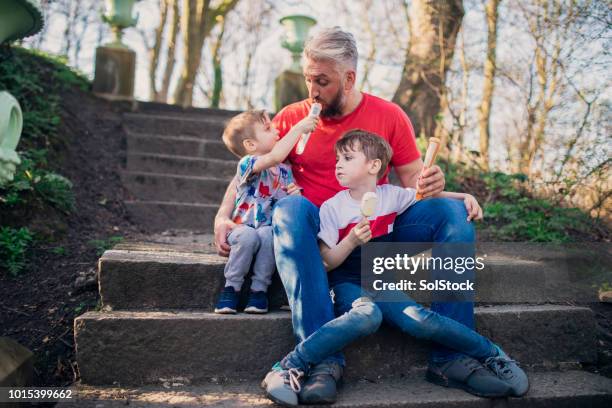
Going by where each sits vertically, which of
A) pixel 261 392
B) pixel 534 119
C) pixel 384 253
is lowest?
pixel 261 392

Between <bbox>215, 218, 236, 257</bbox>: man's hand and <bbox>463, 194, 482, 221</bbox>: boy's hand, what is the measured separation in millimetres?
1032

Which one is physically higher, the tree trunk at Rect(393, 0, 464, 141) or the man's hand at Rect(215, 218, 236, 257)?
the tree trunk at Rect(393, 0, 464, 141)

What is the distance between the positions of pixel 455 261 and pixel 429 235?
16 centimetres

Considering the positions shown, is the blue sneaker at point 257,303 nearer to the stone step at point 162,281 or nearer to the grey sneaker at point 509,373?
the stone step at point 162,281

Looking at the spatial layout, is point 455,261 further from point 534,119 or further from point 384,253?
point 534,119

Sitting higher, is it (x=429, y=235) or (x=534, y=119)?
(x=534, y=119)

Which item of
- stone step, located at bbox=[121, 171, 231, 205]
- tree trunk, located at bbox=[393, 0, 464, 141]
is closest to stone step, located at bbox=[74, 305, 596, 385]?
stone step, located at bbox=[121, 171, 231, 205]

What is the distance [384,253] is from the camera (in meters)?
2.25

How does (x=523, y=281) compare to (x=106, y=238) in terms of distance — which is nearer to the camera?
(x=523, y=281)

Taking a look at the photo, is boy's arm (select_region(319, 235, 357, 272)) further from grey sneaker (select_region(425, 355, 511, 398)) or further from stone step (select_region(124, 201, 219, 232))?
stone step (select_region(124, 201, 219, 232))

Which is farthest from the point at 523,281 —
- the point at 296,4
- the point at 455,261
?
the point at 296,4

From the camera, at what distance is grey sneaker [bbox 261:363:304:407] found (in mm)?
1751

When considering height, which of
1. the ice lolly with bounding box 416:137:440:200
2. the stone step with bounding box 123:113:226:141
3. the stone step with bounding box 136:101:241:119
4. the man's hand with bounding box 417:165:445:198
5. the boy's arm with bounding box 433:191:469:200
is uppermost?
the stone step with bounding box 136:101:241:119

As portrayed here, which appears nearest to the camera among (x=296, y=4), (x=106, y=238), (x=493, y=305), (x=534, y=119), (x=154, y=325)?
(x=154, y=325)
